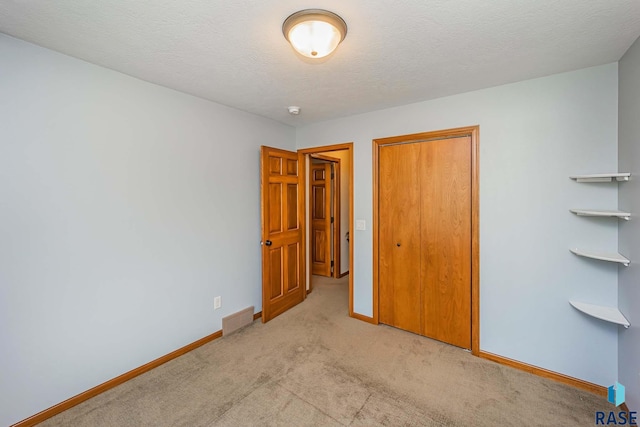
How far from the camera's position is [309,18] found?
56.8 inches

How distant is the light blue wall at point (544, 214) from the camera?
2.04m

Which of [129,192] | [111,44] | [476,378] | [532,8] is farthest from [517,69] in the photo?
[129,192]

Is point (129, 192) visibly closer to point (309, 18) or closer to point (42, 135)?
point (42, 135)

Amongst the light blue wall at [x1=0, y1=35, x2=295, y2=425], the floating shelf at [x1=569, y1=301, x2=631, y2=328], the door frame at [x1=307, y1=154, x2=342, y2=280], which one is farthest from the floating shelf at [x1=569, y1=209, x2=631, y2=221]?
the door frame at [x1=307, y1=154, x2=342, y2=280]

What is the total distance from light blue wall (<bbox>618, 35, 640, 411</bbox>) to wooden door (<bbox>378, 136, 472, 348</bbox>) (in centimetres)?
96

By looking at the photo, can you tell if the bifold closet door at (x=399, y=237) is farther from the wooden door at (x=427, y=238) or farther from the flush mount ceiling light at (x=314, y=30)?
the flush mount ceiling light at (x=314, y=30)

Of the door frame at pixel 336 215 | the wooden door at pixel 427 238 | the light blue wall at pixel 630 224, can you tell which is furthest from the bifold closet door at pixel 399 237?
the door frame at pixel 336 215

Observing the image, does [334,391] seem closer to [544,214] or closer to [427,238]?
[427,238]

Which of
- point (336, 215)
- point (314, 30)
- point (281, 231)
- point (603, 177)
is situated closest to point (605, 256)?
point (603, 177)

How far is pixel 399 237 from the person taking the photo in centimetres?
300

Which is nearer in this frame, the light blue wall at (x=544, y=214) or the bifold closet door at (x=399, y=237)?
the light blue wall at (x=544, y=214)

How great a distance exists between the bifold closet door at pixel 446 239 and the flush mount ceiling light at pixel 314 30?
1598 mm

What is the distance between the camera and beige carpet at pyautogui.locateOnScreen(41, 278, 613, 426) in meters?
1.83

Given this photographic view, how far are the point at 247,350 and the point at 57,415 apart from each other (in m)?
1.33
